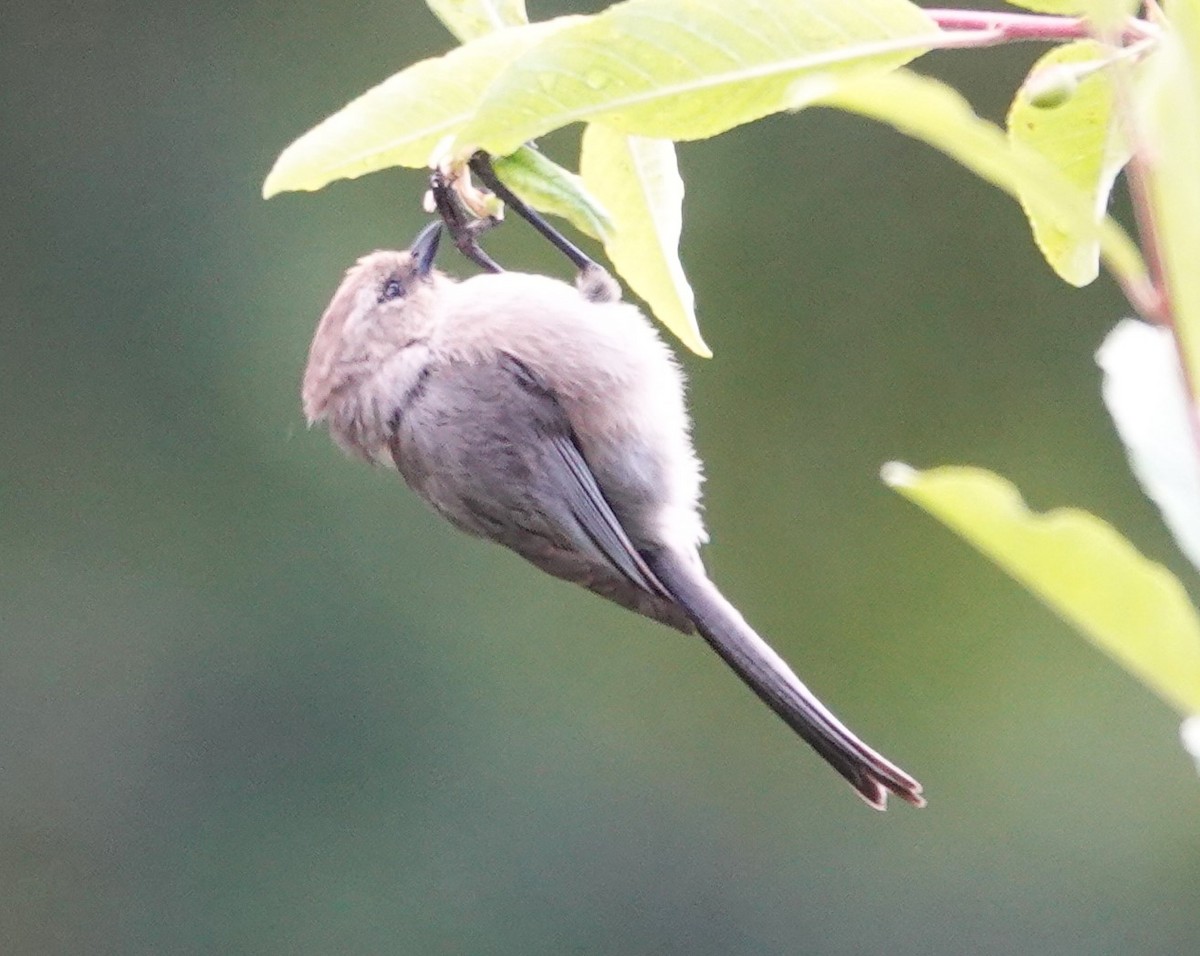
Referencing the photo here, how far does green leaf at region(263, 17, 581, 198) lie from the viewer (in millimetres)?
1075

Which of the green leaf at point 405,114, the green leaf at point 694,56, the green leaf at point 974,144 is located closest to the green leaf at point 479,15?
the green leaf at point 405,114

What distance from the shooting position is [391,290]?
2.22 metres

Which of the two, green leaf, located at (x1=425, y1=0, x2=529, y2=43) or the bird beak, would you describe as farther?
the bird beak

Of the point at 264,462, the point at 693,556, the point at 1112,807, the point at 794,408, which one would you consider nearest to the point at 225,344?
the point at 264,462

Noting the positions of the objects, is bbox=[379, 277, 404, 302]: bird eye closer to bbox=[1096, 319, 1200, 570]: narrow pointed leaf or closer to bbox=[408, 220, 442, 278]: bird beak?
bbox=[408, 220, 442, 278]: bird beak

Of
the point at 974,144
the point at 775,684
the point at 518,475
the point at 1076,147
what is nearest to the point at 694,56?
the point at 1076,147

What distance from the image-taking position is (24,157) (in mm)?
5102

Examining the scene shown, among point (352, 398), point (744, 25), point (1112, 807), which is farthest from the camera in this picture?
point (1112, 807)

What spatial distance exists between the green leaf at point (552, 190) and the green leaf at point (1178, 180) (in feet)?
2.44

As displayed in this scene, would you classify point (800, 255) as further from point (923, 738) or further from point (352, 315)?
point (352, 315)

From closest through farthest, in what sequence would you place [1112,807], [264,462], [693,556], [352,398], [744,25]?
1. [744,25]
2. [693,556]
3. [352,398]
4. [1112,807]
5. [264,462]

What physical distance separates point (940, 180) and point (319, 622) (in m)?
2.10

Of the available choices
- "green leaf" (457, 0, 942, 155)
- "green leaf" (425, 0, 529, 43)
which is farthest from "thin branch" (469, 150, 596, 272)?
"green leaf" (457, 0, 942, 155)

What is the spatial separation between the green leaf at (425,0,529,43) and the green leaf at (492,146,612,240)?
0.13 meters
